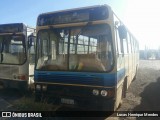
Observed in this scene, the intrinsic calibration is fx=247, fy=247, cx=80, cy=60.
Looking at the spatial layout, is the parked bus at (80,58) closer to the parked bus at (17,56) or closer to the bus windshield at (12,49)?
the parked bus at (17,56)

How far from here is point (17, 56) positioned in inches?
403

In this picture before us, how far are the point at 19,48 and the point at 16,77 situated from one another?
1.20m

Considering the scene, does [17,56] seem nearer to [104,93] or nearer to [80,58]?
[80,58]

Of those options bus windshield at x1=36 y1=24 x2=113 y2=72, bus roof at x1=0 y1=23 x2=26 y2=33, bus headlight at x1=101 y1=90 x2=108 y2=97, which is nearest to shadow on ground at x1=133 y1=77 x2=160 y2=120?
bus headlight at x1=101 y1=90 x2=108 y2=97

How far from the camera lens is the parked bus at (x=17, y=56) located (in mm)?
10031

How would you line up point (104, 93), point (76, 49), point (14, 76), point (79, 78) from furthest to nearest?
point (14, 76) → point (76, 49) → point (79, 78) → point (104, 93)

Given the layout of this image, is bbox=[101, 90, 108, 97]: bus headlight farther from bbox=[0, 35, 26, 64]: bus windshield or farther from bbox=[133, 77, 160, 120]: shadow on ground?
bbox=[0, 35, 26, 64]: bus windshield

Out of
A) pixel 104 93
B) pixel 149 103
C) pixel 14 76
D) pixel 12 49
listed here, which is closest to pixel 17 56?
pixel 12 49

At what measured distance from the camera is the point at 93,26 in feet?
23.0

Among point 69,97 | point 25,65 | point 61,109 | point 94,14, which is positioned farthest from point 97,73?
point 25,65

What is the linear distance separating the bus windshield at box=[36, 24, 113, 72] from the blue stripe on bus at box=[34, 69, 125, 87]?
0.14 meters

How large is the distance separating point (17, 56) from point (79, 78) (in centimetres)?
411

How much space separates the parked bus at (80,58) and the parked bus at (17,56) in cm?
227

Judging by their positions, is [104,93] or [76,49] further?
[76,49]
